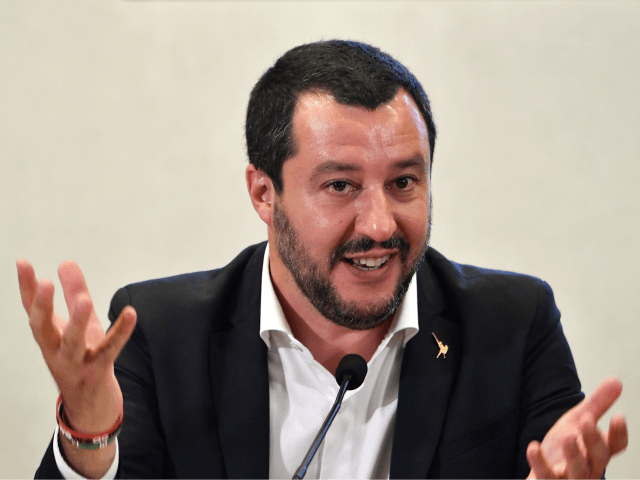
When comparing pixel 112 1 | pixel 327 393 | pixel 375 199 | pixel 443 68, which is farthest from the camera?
pixel 443 68

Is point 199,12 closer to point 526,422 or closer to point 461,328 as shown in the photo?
point 461,328

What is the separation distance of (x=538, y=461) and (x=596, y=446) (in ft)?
0.40

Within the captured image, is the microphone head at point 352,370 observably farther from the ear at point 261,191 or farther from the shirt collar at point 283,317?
the ear at point 261,191

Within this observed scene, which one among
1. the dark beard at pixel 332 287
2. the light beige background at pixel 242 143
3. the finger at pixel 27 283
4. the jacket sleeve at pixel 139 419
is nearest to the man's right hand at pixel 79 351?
the finger at pixel 27 283

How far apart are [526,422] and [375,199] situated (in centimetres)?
77

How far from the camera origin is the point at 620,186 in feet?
8.82

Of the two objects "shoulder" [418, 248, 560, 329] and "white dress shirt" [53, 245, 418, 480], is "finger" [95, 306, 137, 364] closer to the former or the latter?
"white dress shirt" [53, 245, 418, 480]

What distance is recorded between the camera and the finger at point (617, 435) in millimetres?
1152

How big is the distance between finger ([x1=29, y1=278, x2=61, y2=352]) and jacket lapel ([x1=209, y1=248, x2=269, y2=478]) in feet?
Result: 1.97

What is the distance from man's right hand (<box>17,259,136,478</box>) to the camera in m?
1.14

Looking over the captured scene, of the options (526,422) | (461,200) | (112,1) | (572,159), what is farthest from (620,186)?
(112,1)

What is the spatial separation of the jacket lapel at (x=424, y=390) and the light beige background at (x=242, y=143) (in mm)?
892

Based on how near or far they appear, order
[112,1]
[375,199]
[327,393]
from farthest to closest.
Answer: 1. [112,1]
2. [327,393]
3. [375,199]

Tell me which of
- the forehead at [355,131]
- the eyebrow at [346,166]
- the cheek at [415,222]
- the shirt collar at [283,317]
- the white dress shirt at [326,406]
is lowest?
the white dress shirt at [326,406]
